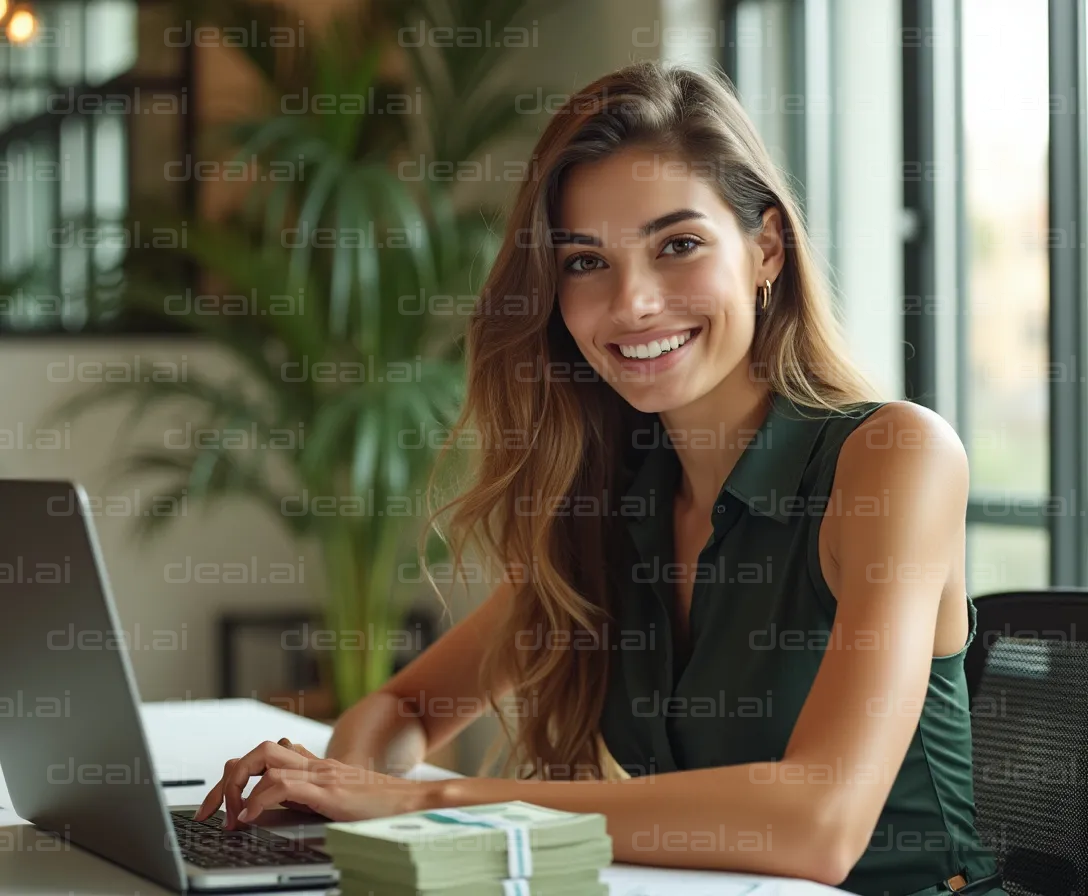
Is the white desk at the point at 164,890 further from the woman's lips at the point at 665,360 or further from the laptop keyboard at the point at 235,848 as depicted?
the woman's lips at the point at 665,360

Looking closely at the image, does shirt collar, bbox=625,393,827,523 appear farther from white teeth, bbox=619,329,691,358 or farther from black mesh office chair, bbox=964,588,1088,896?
black mesh office chair, bbox=964,588,1088,896

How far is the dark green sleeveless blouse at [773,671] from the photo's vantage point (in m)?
1.56

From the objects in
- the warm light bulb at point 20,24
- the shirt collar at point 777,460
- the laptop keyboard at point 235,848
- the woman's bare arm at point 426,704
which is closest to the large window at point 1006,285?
the shirt collar at point 777,460

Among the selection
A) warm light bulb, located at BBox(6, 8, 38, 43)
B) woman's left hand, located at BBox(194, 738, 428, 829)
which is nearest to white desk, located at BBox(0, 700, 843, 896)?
woman's left hand, located at BBox(194, 738, 428, 829)

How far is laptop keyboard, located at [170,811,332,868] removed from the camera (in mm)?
1204

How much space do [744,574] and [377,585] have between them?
233 centimetres

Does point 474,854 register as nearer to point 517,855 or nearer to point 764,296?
point 517,855

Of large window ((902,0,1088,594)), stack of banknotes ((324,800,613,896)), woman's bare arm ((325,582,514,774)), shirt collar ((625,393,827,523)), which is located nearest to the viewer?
stack of banknotes ((324,800,613,896))

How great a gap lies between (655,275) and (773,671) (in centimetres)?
47

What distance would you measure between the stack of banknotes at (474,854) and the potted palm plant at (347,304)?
253 cm

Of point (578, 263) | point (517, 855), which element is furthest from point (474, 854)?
point (578, 263)

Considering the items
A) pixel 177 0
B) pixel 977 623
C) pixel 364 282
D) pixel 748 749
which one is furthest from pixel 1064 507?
pixel 177 0

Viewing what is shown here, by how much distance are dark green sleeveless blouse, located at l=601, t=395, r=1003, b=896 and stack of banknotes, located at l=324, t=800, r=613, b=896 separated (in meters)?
0.59

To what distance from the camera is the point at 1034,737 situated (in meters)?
1.58
